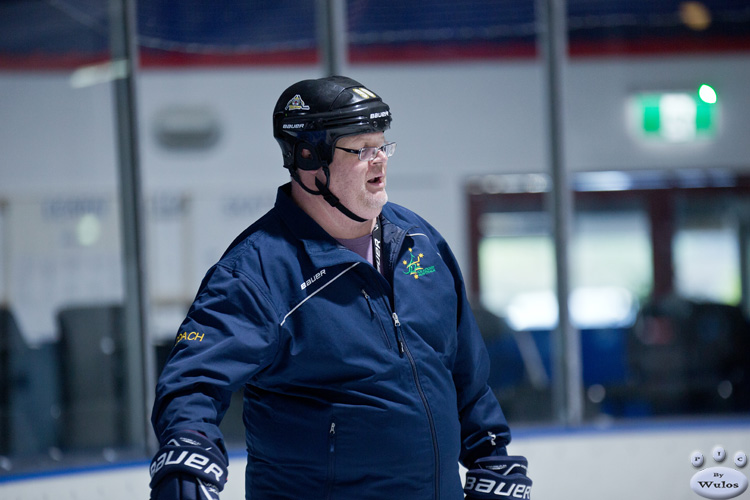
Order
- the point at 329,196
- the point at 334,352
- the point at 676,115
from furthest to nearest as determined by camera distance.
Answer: the point at 676,115 < the point at 329,196 < the point at 334,352

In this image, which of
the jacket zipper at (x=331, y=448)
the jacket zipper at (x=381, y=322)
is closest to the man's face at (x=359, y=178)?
the jacket zipper at (x=381, y=322)

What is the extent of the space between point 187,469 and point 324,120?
607mm

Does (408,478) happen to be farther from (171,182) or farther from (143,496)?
(171,182)

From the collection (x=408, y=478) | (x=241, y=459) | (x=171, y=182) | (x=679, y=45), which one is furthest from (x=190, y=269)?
(x=408, y=478)

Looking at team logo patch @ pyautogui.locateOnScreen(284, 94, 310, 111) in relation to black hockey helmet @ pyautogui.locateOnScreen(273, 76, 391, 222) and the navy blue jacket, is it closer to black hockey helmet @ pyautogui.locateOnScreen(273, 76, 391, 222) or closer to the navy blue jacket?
black hockey helmet @ pyautogui.locateOnScreen(273, 76, 391, 222)

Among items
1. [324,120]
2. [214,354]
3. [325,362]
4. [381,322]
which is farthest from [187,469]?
[324,120]

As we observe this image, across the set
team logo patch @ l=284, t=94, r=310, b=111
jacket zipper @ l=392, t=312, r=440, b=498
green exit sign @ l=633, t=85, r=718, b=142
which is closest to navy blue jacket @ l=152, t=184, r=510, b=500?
jacket zipper @ l=392, t=312, r=440, b=498

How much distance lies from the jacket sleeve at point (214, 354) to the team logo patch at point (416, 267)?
261mm

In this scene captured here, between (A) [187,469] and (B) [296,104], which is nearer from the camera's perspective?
(A) [187,469]

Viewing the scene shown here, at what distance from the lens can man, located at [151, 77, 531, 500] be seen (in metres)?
1.35

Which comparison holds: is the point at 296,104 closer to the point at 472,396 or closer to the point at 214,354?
the point at 214,354

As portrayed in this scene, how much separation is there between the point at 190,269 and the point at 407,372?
109 inches

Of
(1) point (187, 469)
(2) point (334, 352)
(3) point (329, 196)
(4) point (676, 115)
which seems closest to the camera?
(1) point (187, 469)

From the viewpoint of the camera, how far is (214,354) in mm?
1341
